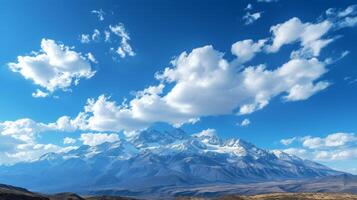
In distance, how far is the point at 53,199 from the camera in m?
194

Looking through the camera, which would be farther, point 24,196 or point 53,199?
point 53,199

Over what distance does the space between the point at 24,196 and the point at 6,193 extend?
24.1 feet

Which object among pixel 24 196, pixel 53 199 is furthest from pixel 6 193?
pixel 53 199

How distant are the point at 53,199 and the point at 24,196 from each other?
3342 centimetres

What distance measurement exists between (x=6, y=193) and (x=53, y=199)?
39.4 meters

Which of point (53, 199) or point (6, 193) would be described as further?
point (53, 199)

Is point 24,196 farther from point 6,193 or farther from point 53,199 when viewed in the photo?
point 53,199

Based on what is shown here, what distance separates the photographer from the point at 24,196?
161750mm
